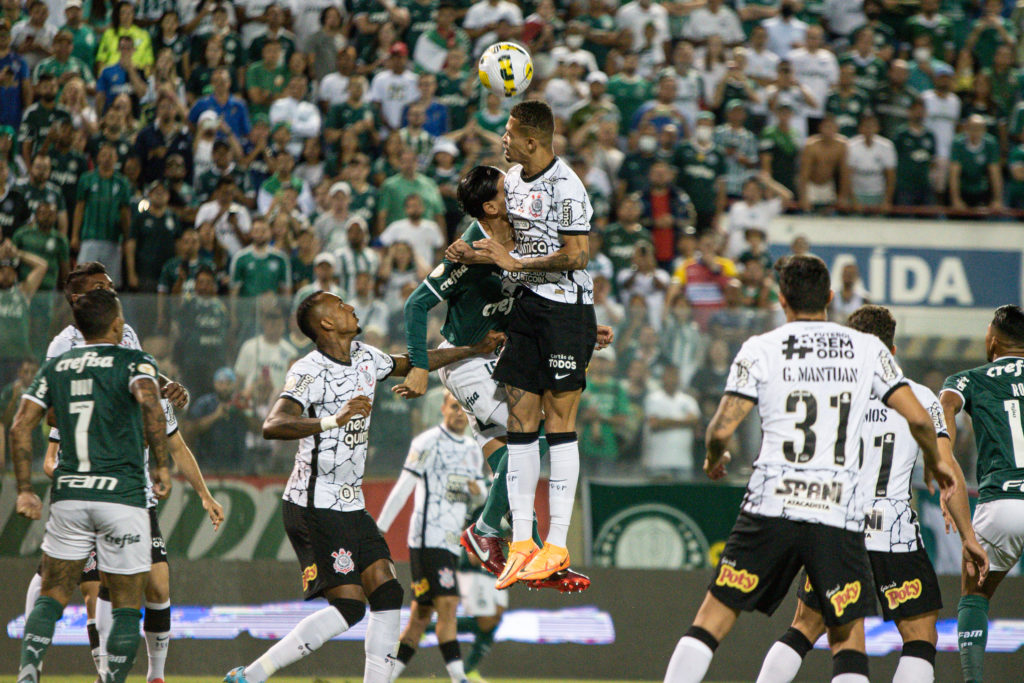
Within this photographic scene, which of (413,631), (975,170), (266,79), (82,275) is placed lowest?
(413,631)

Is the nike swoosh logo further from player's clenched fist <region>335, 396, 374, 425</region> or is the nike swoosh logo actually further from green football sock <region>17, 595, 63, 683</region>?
green football sock <region>17, 595, 63, 683</region>

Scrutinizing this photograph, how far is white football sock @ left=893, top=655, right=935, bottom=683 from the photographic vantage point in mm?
7824

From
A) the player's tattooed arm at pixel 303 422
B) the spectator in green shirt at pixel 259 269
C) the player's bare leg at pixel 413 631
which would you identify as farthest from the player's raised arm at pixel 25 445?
the spectator in green shirt at pixel 259 269

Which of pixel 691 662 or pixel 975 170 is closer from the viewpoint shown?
pixel 691 662

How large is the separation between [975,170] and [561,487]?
12.7 meters

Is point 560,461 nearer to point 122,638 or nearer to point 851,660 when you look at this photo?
point 851,660

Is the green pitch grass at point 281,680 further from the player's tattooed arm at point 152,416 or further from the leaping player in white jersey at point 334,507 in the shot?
the player's tattooed arm at point 152,416

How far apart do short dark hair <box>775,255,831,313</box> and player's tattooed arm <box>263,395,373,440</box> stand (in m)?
2.88

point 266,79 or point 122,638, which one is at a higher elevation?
point 266,79

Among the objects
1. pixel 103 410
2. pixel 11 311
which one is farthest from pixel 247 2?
pixel 103 410

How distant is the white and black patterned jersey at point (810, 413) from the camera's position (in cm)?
656

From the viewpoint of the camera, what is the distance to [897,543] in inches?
310

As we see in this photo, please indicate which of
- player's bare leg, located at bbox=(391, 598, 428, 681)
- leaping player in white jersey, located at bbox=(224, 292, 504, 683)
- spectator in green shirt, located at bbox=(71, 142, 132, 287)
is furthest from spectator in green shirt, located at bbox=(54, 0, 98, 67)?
leaping player in white jersey, located at bbox=(224, 292, 504, 683)

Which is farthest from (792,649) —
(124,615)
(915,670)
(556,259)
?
(124,615)
